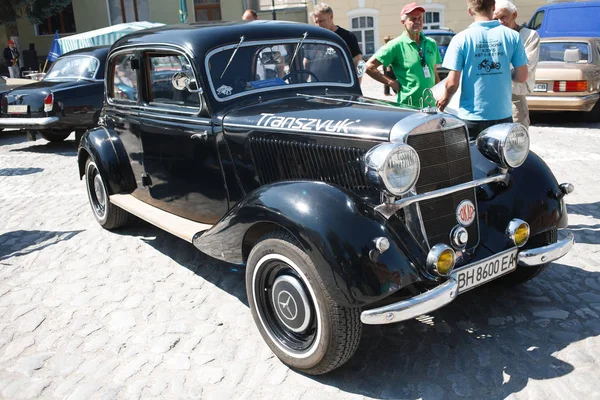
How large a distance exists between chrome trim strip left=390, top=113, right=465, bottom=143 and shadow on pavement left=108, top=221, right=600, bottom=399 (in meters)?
1.19

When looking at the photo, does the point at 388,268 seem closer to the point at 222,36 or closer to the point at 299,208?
the point at 299,208

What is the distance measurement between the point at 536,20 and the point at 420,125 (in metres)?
12.4

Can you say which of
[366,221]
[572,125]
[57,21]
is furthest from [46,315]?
[57,21]

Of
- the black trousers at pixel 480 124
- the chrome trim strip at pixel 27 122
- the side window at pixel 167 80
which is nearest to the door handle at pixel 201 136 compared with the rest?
the side window at pixel 167 80

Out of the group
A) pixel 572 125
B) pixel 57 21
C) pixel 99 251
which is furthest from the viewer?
pixel 57 21

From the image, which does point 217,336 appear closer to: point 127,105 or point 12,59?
point 127,105

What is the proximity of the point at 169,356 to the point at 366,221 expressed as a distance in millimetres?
1428

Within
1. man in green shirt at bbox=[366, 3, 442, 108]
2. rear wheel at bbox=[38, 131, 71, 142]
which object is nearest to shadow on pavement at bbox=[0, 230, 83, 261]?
man in green shirt at bbox=[366, 3, 442, 108]

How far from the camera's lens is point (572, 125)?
9.88 m

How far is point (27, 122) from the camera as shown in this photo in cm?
962

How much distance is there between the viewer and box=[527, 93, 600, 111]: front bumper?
9398 mm

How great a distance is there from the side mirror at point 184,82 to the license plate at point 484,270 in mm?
2171

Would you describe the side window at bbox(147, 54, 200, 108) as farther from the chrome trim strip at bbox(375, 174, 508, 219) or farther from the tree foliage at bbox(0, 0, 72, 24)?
the tree foliage at bbox(0, 0, 72, 24)

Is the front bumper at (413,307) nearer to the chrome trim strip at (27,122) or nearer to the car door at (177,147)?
the car door at (177,147)
